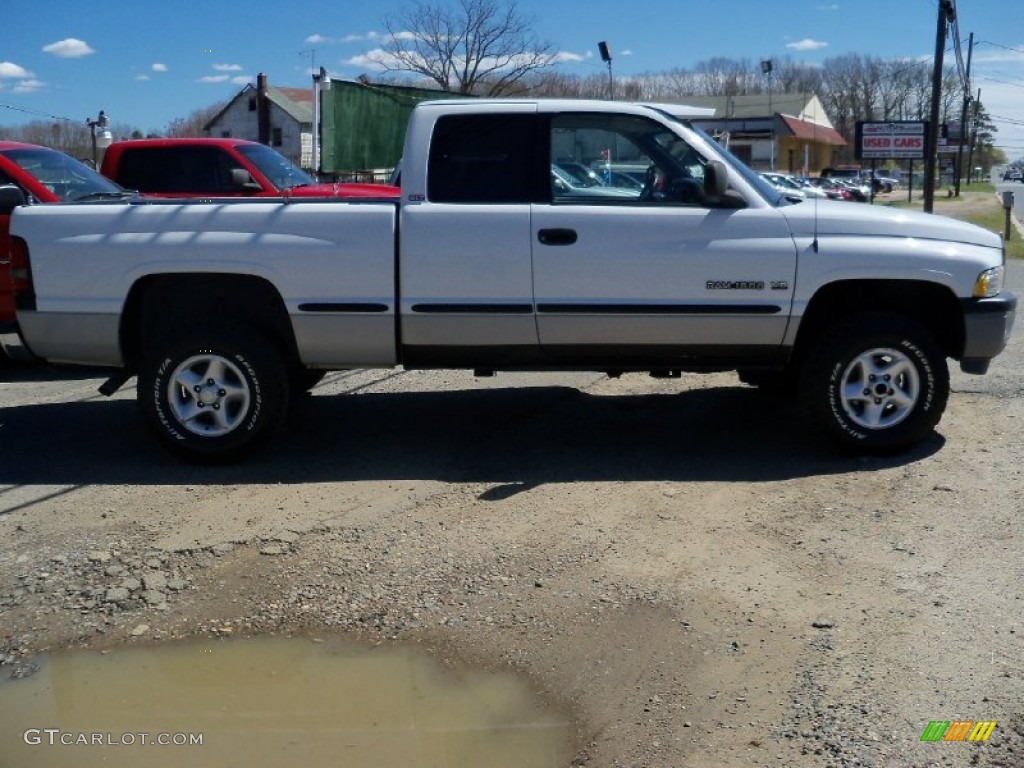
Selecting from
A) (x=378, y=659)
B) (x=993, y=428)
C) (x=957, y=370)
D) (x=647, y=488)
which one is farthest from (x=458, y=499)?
(x=957, y=370)

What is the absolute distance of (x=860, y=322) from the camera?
636 centimetres

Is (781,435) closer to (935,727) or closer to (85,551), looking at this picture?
(935,727)

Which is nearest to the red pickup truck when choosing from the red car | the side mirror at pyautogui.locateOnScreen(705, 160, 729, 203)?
the red car

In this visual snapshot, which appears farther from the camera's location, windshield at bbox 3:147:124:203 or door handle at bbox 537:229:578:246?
windshield at bbox 3:147:124:203

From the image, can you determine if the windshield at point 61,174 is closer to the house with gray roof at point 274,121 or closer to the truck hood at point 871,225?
the truck hood at point 871,225

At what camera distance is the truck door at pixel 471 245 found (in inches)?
244

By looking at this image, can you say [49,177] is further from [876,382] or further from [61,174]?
[876,382]

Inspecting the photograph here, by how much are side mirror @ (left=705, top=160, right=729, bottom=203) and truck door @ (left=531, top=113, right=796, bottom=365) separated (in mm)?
100

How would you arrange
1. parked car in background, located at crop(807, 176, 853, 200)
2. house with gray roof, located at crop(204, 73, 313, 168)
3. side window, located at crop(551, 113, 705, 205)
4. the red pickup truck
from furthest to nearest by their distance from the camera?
house with gray roof, located at crop(204, 73, 313, 168) → parked car in background, located at crop(807, 176, 853, 200) → the red pickup truck → side window, located at crop(551, 113, 705, 205)

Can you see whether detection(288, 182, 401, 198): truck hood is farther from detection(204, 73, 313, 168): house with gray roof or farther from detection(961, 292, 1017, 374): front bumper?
detection(204, 73, 313, 168): house with gray roof

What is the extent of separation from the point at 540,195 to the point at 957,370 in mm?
4249

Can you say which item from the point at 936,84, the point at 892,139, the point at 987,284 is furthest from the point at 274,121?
the point at 987,284

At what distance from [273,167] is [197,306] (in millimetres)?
6240

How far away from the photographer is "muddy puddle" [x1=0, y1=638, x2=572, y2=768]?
361 cm
